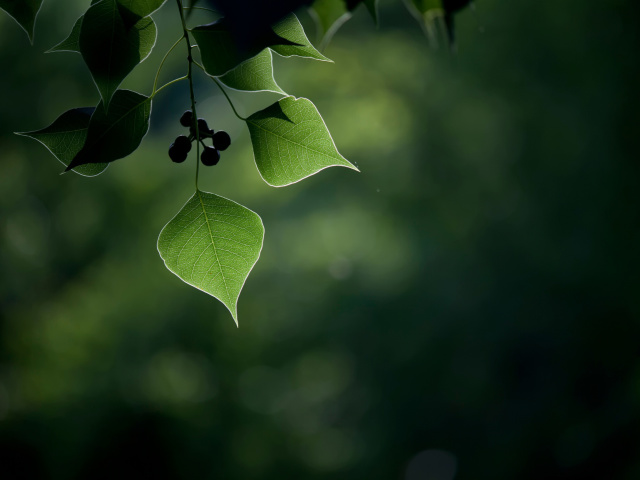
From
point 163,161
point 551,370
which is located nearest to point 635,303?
point 551,370

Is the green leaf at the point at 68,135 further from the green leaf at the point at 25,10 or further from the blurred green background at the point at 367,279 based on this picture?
the blurred green background at the point at 367,279

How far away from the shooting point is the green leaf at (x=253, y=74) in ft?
1.93

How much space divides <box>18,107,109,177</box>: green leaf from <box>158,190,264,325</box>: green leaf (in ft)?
0.30

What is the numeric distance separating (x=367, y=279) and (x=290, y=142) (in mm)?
4215

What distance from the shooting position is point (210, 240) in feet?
2.01

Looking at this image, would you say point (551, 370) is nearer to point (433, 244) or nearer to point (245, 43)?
point (433, 244)

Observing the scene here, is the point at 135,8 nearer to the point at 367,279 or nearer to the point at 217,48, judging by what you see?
the point at 217,48

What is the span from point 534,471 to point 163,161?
4021 mm

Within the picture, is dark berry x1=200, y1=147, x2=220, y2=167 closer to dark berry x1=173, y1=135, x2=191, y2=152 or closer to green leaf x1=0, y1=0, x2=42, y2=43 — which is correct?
dark berry x1=173, y1=135, x2=191, y2=152

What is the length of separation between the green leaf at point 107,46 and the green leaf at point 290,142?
5.1 inches

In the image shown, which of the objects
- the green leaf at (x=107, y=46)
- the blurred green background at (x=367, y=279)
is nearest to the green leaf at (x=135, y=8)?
the green leaf at (x=107, y=46)

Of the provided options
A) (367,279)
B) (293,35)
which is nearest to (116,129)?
(293,35)

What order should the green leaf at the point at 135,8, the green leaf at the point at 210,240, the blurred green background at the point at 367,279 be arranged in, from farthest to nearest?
the blurred green background at the point at 367,279
the green leaf at the point at 210,240
the green leaf at the point at 135,8

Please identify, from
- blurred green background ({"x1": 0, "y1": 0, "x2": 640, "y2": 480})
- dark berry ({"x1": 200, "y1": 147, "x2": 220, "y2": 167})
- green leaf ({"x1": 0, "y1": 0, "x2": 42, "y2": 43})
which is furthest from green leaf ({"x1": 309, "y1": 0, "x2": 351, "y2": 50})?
blurred green background ({"x1": 0, "y1": 0, "x2": 640, "y2": 480})
